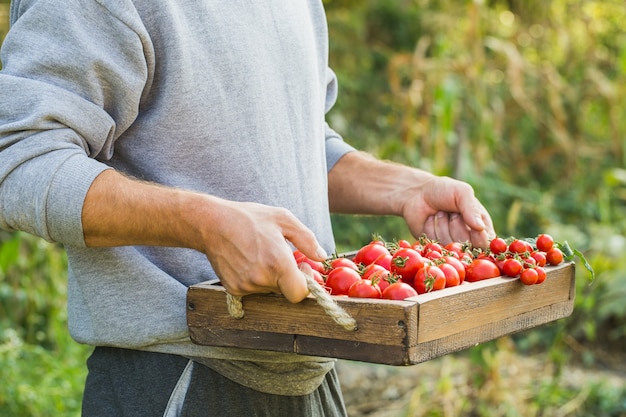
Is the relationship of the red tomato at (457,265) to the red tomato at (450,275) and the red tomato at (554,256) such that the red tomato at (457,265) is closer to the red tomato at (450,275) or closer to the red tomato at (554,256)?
the red tomato at (450,275)

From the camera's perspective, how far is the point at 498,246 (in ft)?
5.19

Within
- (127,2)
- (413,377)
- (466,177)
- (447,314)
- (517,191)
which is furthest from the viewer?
(517,191)

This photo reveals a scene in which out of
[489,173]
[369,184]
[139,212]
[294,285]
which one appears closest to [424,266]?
[294,285]

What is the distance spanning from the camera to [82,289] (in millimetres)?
1556

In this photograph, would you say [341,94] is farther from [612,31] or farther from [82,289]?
[82,289]

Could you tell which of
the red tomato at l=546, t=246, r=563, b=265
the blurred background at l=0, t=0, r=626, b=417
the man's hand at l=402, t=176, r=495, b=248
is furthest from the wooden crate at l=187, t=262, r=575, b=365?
the blurred background at l=0, t=0, r=626, b=417

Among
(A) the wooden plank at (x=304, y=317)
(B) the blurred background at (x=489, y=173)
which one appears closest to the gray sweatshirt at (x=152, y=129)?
(A) the wooden plank at (x=304, y=317)

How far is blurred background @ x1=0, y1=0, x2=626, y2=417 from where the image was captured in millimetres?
3811

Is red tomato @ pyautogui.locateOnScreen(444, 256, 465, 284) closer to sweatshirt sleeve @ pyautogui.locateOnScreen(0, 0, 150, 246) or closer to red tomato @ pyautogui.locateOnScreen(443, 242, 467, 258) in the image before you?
red tomato @ pyautogui.locateOnScreen(443, 242, 467, 258)

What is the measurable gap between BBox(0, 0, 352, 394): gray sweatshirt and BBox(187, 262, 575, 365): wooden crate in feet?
0.49

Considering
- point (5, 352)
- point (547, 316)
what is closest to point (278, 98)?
point (547, 316)

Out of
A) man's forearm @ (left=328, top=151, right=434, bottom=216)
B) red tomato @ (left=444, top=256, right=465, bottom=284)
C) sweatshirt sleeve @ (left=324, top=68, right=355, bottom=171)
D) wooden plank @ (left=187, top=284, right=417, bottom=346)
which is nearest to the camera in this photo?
wooden plank @ (left=187, top=284, right=417, bottom=346)

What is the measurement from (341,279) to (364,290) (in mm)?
69

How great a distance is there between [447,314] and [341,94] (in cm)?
561
